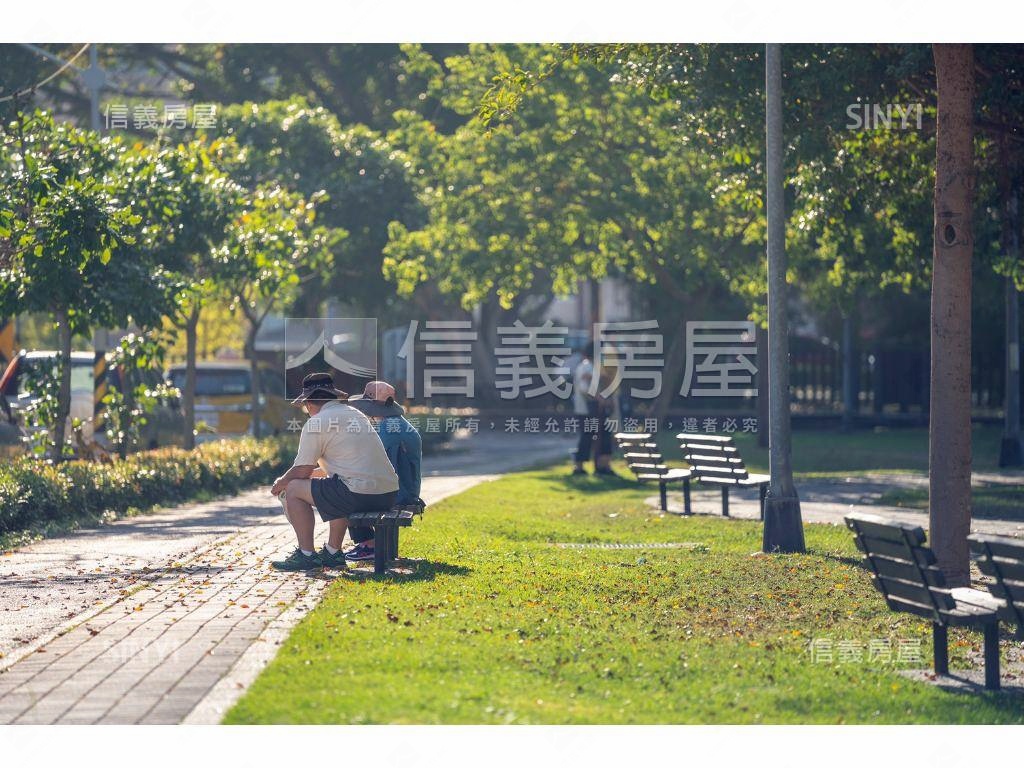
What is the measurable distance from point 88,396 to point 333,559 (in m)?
13.4

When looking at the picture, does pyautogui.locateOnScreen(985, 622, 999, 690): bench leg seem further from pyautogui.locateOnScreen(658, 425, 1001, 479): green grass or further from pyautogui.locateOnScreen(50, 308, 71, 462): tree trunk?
pyautogui.locateOnScreen(658, 425, 1001, 479): green grass

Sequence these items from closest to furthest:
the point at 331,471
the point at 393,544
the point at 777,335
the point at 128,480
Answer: the point at 331,471 < the point at 393,544 < the point at 777,335 < the point at 128,480

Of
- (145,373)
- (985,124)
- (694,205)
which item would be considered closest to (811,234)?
(985,124)

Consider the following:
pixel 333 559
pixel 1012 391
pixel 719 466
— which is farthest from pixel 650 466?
pixel 1012 391

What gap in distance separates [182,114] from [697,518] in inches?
727

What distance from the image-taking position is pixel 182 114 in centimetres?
3266

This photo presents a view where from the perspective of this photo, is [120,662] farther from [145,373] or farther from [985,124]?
[145,373]

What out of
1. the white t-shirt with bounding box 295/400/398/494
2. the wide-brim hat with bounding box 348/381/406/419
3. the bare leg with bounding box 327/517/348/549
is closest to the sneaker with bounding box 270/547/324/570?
the bare leg with bounding box 327/517/348/549

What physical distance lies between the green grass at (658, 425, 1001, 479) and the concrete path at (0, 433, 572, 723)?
12234mm

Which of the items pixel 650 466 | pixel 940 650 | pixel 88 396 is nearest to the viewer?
pixel 940 650

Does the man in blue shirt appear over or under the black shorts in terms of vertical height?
over

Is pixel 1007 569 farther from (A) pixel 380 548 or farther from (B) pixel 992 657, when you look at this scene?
(A) pixel 380 548

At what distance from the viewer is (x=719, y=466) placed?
747 inches

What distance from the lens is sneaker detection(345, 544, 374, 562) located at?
43.0 ft
